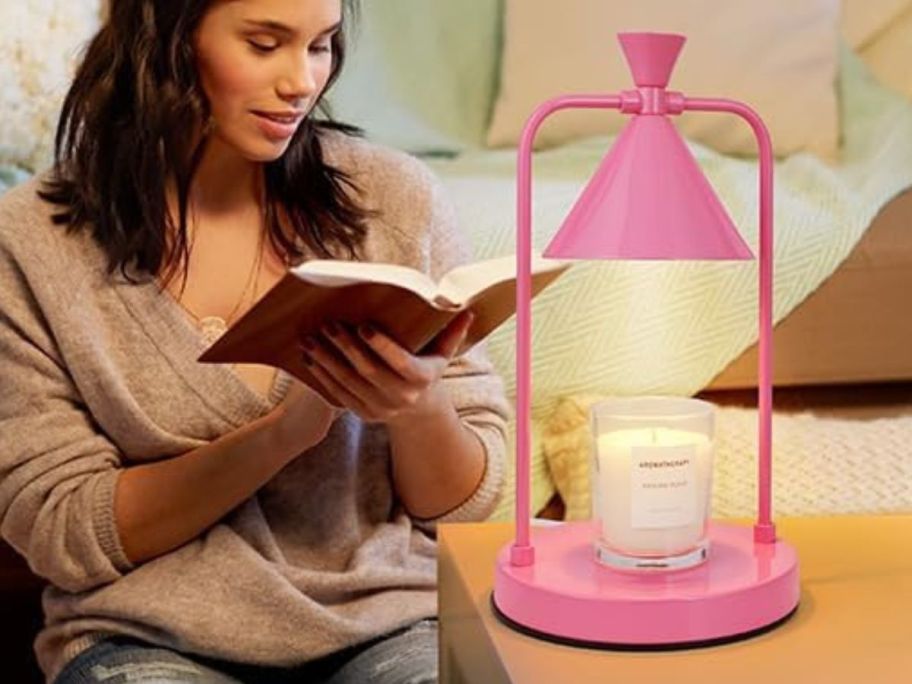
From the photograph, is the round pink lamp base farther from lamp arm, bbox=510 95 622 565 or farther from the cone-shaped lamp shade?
the cone-shaped lamp shade

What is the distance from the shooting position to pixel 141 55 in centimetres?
133

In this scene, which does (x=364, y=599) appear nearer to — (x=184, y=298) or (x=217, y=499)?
(x=217, y=499)

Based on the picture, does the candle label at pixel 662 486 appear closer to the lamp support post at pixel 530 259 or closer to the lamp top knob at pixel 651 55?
the lamp support post at pixel 530 259

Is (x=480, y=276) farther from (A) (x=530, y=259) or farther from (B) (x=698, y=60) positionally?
(B) (x=698, y=60)

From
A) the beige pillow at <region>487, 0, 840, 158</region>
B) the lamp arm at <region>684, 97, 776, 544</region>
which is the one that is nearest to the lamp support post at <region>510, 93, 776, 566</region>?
the lamp arm at <region>684, 97, 776, 544</region>

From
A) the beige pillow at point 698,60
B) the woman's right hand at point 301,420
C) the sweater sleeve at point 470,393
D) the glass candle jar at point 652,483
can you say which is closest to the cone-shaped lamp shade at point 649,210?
the glass candle jar at point 652,483

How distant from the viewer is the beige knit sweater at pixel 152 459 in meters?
1.26

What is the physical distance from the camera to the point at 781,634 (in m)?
0.94

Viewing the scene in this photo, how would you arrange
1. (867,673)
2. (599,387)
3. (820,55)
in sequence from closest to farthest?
1. (867,673)
2. (599,387)
3. (820,55)

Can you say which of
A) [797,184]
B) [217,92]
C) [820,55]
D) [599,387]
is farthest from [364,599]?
[820,55]

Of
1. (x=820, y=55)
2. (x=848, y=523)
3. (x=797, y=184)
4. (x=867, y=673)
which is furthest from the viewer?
(x=820, y=55)

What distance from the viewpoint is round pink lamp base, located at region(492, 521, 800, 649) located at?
914mm

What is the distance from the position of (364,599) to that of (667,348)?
73 cm

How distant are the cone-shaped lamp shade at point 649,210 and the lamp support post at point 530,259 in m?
0.02
